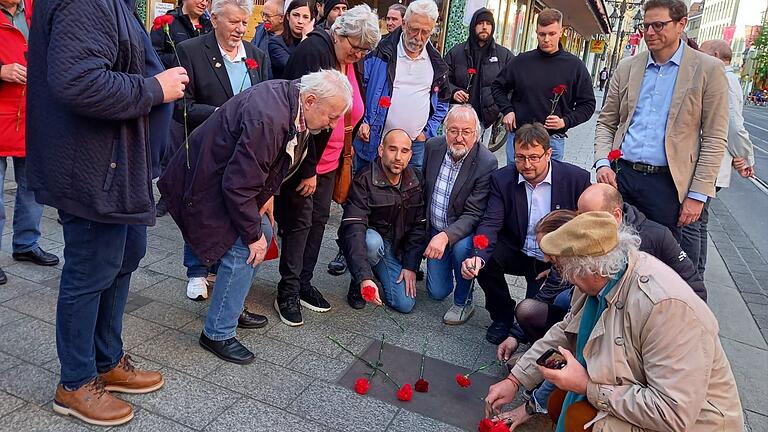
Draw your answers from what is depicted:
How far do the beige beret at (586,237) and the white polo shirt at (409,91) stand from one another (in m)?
2.82

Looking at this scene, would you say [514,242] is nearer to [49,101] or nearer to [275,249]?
[275,249]

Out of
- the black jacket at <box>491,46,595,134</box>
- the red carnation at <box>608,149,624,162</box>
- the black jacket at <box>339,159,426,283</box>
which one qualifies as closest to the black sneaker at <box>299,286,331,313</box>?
the black jacket at <box>339,159,426,283</box>

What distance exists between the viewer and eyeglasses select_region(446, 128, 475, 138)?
379 cm

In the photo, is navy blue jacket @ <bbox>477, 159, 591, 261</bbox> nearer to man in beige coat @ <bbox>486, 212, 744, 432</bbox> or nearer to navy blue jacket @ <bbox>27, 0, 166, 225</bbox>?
man in beige coat @ <bbox>486, 212, 744, 432</bbox>

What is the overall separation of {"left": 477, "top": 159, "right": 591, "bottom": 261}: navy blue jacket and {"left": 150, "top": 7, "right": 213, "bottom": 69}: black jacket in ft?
7.63

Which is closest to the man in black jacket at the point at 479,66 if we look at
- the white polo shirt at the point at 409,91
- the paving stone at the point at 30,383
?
the white polo shirt at the point at 409,91

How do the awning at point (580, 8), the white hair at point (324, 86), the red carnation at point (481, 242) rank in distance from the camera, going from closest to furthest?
the white hair at point (324, 86) → the red carnation at point (481, 242) → the awning at point (580, 8)

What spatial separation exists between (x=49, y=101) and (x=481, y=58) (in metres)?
4.51

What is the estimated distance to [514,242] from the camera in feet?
12.1

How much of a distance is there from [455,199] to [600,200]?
1195 millimetres

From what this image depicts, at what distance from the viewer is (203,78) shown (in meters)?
3.56

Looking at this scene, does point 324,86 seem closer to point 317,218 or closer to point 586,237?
point 317,218

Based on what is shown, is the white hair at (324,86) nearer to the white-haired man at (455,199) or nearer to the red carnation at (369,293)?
the red carnation at (369,293)

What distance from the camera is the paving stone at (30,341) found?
2869 mm
